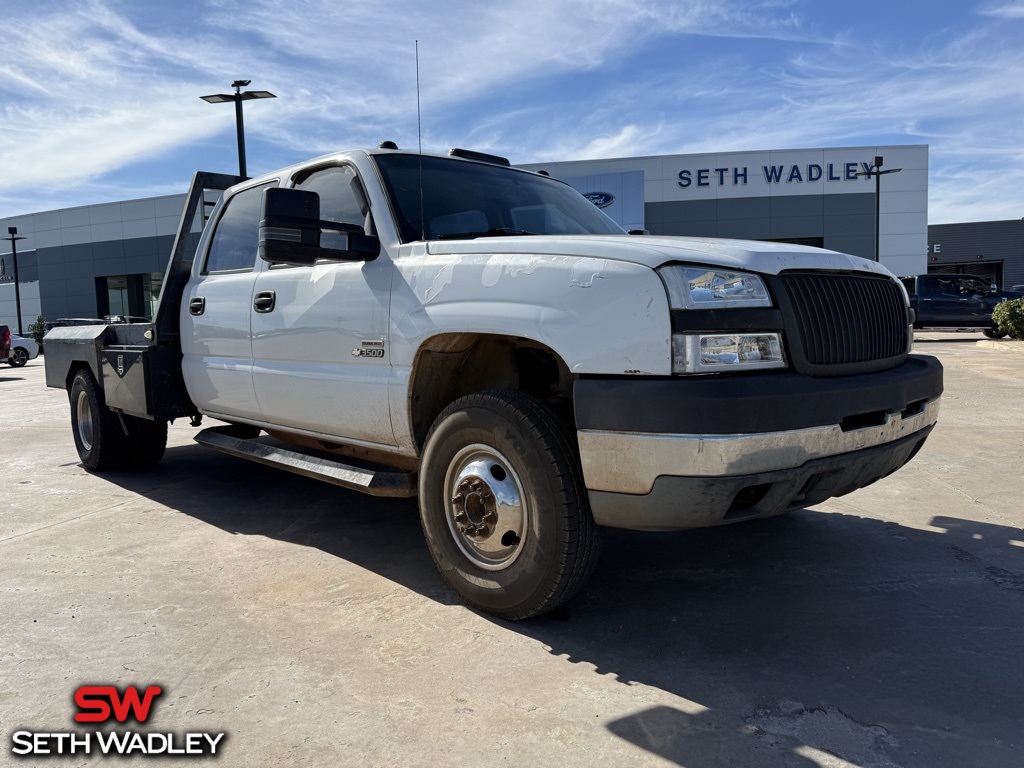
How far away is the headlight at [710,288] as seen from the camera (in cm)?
248

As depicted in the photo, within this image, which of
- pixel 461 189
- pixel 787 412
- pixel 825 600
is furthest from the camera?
pixel 461 189

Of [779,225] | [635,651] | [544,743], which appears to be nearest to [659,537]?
[635,651]

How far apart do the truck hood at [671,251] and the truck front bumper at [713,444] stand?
1.32 feet

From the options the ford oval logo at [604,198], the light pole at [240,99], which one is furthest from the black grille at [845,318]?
the ford oval logo at [604,198]

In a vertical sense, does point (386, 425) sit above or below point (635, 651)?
above

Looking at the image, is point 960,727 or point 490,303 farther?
point 490,303

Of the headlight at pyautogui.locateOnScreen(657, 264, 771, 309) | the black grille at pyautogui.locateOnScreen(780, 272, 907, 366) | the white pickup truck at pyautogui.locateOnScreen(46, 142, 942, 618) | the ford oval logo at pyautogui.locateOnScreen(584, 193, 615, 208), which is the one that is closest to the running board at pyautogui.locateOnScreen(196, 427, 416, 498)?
the white pickup truck at pyautogui.locateOnScreen(46, 142, 942, 618)

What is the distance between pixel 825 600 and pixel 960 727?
3.17 feet

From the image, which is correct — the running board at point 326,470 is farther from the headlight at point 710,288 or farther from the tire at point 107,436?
the headlight at point 710,288

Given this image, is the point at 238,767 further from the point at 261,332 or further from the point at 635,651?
the point at 261,332

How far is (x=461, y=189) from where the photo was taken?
12.5 ft

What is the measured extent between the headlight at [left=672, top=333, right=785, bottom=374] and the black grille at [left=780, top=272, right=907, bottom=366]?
0.52ft

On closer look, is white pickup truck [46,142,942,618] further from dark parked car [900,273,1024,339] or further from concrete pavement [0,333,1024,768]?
dark parked car [900,273,1024,339]

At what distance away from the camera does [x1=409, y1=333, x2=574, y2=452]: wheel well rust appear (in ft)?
10.4
